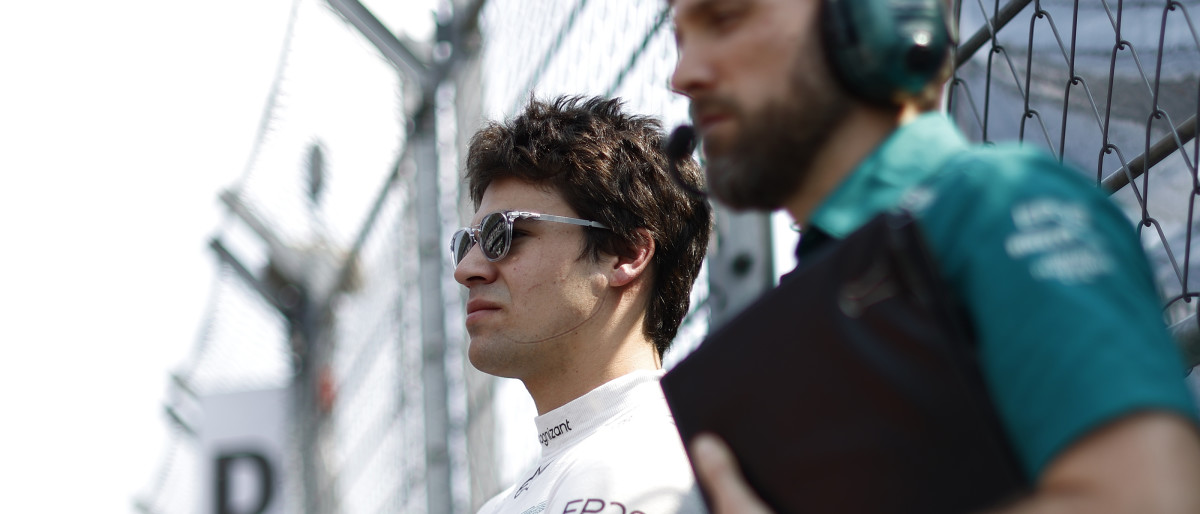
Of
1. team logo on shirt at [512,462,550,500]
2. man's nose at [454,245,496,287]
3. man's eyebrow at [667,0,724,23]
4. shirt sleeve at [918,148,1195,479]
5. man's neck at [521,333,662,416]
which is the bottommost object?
shirt sleeve at [918,148,1195,479]

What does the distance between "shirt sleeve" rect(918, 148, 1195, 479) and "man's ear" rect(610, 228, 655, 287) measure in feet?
4.80

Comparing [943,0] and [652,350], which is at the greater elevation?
[652,350]

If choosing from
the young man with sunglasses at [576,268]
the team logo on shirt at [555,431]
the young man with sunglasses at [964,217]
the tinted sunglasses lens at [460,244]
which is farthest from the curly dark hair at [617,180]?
the young man with sunglasses at [964,217]

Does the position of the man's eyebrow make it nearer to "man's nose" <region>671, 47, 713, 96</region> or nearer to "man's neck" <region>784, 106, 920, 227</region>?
"man's nose" <region>671, 47, 713, 96</region>

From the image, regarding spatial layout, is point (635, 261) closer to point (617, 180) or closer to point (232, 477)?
point (617, 180)

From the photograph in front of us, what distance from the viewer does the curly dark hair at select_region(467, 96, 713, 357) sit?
2.67 metres

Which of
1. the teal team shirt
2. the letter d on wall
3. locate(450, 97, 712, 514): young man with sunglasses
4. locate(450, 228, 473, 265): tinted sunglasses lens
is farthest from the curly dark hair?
the letter d on wall

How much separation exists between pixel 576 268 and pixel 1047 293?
1.59 metres

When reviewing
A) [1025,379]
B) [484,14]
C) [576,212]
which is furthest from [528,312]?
[484,14]

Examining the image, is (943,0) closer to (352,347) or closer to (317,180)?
(317,180)

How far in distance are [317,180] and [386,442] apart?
4.57 feet

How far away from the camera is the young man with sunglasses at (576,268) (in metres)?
2.53

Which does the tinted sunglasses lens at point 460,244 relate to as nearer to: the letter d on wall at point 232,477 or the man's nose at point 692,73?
the man's nose at point 692,73

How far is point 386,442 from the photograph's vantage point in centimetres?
653
